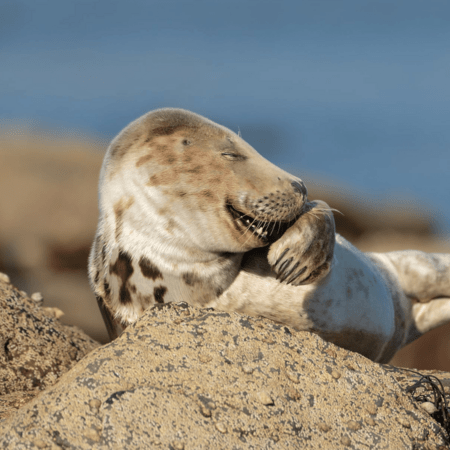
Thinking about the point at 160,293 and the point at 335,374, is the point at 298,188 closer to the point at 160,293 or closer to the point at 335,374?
the point at 160,293

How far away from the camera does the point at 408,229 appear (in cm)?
1736

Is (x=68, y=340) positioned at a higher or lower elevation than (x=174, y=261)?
lower

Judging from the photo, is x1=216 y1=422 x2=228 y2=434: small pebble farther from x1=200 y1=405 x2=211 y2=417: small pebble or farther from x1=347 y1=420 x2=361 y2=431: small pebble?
x1=347 y1=420 x2=361 y2=431: small pebble

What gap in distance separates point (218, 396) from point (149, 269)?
151 centimetres

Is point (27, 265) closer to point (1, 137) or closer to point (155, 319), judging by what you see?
point (1, 137)

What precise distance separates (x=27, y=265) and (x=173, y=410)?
12442 mm

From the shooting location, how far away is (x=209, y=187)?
4191 millimetres

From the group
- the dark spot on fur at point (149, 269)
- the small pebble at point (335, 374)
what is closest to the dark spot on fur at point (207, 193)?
the dark spot on fur at point (149, 269)

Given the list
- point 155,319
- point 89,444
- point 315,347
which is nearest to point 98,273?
point 155,319

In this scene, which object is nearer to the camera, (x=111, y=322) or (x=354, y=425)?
(x=354, y=425)

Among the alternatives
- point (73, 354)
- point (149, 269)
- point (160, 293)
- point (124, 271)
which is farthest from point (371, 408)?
point (73, 354)

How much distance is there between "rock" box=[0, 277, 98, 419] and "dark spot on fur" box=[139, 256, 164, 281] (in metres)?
0.98

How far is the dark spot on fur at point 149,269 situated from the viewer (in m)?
4.29

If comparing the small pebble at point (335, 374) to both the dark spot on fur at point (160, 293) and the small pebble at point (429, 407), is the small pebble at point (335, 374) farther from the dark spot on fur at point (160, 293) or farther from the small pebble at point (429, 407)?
the dark spot on fur at point (160, 293)
